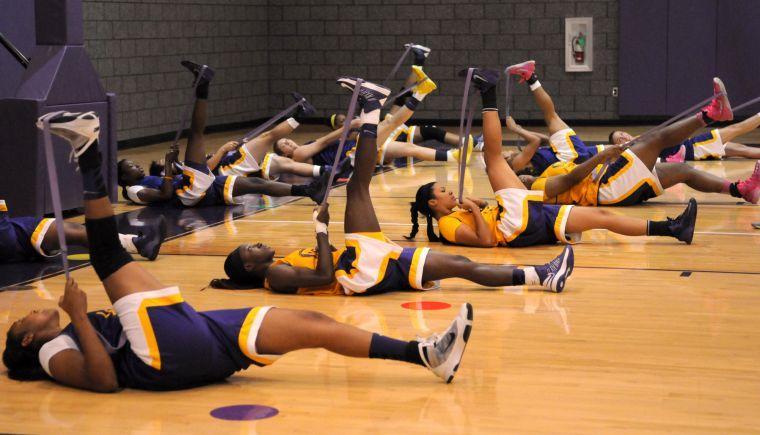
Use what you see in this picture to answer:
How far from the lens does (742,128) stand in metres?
9.01

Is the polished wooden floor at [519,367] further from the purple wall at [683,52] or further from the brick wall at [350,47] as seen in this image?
the purple wall at [683,52]

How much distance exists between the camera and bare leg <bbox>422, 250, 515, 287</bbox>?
4.85 m

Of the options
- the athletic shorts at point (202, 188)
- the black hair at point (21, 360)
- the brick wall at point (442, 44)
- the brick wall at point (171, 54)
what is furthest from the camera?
the brick wall at point (442, 44)

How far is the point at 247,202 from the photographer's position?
8188mm

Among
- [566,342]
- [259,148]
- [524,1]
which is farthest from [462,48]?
[566,342]

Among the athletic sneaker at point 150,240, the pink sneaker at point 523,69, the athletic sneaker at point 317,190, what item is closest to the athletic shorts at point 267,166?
the athletic sneaker at point 317,190

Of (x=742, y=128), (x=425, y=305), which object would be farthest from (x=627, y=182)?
(x=425, y=305)

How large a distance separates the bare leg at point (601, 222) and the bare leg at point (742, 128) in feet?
10.7

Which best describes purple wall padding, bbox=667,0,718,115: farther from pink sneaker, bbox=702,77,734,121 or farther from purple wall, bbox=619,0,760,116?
pink sneaker, bbox=702,77,734,121

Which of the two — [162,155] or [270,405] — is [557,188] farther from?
[162,155]

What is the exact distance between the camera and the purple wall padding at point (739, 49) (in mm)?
12977

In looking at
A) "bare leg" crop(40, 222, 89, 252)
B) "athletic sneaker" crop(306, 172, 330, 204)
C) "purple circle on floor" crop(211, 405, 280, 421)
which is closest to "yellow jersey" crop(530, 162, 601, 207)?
"athletic sneaker" crop(306, 172, 330, 204)

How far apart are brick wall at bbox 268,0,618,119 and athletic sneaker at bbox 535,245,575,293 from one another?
9035 millimetres

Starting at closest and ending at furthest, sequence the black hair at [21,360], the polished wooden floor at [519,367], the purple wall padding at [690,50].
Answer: the polished wooden floor at [519,367]
the black hair at [21,360]
the purple wall padding at [690,50]
